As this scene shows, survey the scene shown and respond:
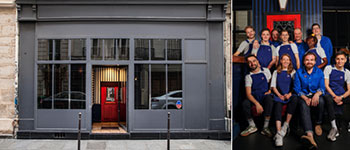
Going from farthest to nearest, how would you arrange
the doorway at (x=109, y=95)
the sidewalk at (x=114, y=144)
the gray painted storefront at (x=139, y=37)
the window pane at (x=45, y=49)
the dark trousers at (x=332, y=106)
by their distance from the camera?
1. the doorway at (x=109, y=95)
2. the window pane at (x=45, y=49)
3. the gray painted storefront at (x=139, y=37)
4. the sidewalk at (x=114, y=144)
5. the dark trousers at (x=332, y=106)

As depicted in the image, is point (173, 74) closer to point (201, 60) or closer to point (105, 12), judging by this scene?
point (201, 60)

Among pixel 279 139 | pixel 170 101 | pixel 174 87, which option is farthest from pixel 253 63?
pixel 170 101

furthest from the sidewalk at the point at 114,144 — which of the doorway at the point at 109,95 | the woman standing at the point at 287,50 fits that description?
the woman standing at the point at 287,50

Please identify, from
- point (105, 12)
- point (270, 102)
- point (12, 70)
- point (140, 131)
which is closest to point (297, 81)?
point (270, 102)

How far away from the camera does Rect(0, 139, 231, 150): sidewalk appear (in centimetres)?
755

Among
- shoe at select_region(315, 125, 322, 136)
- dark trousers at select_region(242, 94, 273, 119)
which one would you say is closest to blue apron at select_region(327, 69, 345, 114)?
shoe at select_region(315, 125, 322, 136)

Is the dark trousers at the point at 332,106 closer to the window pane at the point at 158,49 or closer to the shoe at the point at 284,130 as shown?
the shoe at the point at 284,130

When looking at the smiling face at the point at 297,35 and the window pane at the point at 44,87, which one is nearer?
the smiling face at the point at 297,35

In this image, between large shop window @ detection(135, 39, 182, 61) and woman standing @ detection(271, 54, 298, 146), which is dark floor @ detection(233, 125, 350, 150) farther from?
large shop window @ detection(135, 39, 182, 61)

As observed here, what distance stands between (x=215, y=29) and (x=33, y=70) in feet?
21.1

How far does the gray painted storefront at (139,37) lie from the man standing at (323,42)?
452 centimetres

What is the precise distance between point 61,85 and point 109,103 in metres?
2.46

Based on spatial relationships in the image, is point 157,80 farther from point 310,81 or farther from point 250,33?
point 310,81

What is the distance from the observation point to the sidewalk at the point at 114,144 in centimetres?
755
